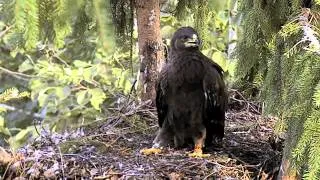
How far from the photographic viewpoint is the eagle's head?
17.0 ft

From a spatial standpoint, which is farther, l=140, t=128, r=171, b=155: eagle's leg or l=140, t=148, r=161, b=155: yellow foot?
l=140, t=128, r=171, b=155: eagle's leg

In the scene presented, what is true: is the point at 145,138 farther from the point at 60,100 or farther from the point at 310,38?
the point at 60,100

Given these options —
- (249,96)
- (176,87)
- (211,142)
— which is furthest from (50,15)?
(249,96)

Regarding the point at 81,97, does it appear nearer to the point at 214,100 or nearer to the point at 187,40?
the point at 187,40

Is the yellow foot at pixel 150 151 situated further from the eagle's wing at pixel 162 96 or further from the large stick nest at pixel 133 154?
the eagle's wing at pixel 162 96

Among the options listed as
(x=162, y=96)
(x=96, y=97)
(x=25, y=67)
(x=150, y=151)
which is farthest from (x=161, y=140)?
(x=25, y=67)

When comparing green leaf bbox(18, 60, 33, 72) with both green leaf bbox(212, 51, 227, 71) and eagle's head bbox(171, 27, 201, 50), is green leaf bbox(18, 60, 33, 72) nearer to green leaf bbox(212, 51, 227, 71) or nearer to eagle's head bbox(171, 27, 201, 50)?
green leaf bbox(212, 51, 227, 71)

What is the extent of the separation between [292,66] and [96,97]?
461cm

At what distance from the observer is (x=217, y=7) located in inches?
201

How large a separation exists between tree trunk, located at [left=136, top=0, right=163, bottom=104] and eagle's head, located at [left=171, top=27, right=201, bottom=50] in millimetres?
448

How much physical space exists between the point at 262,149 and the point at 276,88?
111cm

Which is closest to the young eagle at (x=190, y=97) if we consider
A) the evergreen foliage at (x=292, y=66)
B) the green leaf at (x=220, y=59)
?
the evergreen foliage at (x=292, y=66)

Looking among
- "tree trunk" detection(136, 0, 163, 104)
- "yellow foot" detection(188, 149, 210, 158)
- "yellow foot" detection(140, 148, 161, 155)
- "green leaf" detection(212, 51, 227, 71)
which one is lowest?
"yellow foot" detection(188, 149, 210, 158)

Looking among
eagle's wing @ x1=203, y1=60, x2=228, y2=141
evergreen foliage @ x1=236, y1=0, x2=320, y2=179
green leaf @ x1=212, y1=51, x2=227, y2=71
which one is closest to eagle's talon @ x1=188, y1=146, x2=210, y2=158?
eagle's wing @ x1=203, y1=60, x2=228, y2=141
